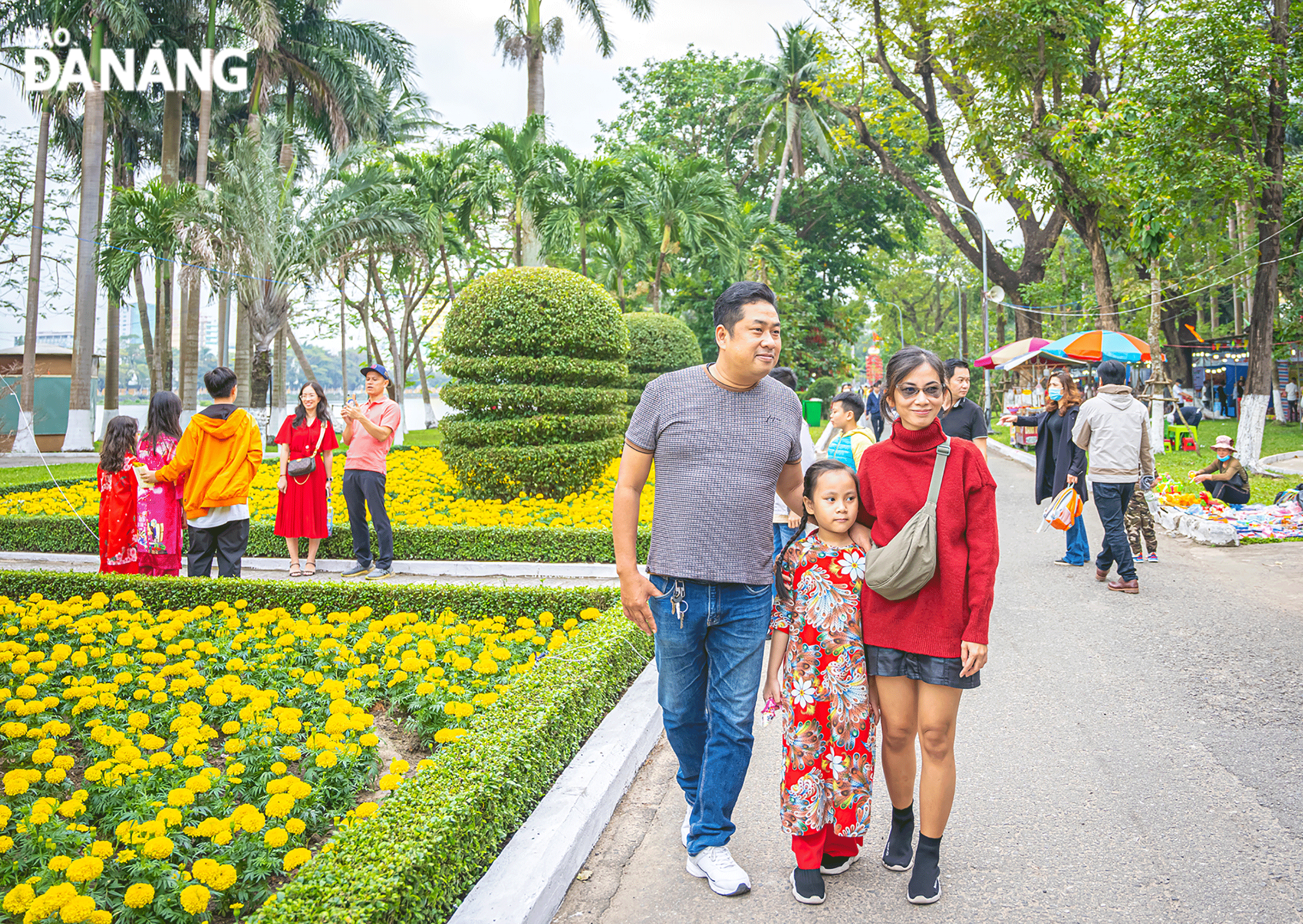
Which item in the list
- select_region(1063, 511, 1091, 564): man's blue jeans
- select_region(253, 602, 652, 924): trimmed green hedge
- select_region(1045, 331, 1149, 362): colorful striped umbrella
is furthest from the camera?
select_region(1045, 331, 1149, 362): colorful striped umbrella

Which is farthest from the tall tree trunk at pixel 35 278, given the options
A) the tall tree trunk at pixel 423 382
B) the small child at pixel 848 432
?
the small child at pixel 848 432

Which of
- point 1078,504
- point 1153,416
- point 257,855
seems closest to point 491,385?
point 1078,504

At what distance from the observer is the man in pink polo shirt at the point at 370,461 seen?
7.88 metres

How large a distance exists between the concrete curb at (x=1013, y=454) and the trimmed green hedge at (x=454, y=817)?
15025mm

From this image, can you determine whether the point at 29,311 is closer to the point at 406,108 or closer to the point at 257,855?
the point at 406,108

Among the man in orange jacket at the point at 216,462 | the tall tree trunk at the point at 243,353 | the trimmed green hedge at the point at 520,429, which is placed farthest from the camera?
the tall tree trunk at the point at 243,353

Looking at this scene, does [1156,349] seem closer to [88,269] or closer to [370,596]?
[370,596]

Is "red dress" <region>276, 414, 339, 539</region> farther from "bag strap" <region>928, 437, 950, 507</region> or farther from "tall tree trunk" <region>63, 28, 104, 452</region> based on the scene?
"tall tree trunk" <region>63, 28, 104, 452</region>

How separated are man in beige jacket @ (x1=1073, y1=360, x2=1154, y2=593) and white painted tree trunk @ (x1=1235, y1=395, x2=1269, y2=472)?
28.9 ft

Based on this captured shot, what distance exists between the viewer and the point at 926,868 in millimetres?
2979

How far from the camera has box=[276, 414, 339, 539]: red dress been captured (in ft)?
26.1

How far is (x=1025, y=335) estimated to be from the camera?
26.7 meters

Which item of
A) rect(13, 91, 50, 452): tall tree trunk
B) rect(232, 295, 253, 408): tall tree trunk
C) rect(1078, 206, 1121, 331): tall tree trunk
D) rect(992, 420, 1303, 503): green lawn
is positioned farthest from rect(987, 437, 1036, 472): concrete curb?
rect(13, 91, 50, 452): tall tree trunk

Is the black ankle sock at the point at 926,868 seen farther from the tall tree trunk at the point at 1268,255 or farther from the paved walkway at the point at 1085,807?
Answer: the tall tree trunk at the point at 1268,255
